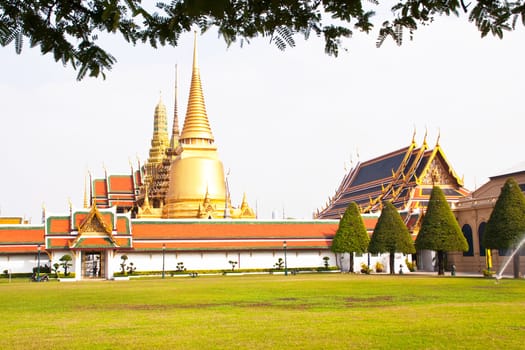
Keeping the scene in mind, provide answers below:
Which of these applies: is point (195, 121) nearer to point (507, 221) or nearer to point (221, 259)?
point (221, 259)

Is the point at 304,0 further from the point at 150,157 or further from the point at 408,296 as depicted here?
the point at 150,157

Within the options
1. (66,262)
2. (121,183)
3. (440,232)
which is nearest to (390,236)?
(440,232)

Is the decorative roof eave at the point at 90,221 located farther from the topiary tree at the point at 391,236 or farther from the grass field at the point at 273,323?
the grass field at the point at 273,323

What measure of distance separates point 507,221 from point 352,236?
13621 millimetres

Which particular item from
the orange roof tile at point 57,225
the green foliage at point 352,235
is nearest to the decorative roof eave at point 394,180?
the green foliage at point 352,235

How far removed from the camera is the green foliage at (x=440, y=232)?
4003 centimetres

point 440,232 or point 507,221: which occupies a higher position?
point 507,221

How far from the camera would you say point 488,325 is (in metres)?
12.0

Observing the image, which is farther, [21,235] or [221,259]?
[221,259]

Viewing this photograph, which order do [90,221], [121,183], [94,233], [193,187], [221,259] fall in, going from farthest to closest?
[121,183]
[193,187]
[221,259]
[94,233]
[90,221]

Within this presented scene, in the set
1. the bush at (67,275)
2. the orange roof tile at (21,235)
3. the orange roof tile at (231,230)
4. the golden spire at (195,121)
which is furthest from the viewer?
the golden spire at (195,121)

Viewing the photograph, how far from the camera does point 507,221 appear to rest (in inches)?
1387

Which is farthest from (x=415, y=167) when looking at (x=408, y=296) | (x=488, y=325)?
(x=488, y=325)

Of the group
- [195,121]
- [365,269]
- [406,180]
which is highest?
[195,121]
